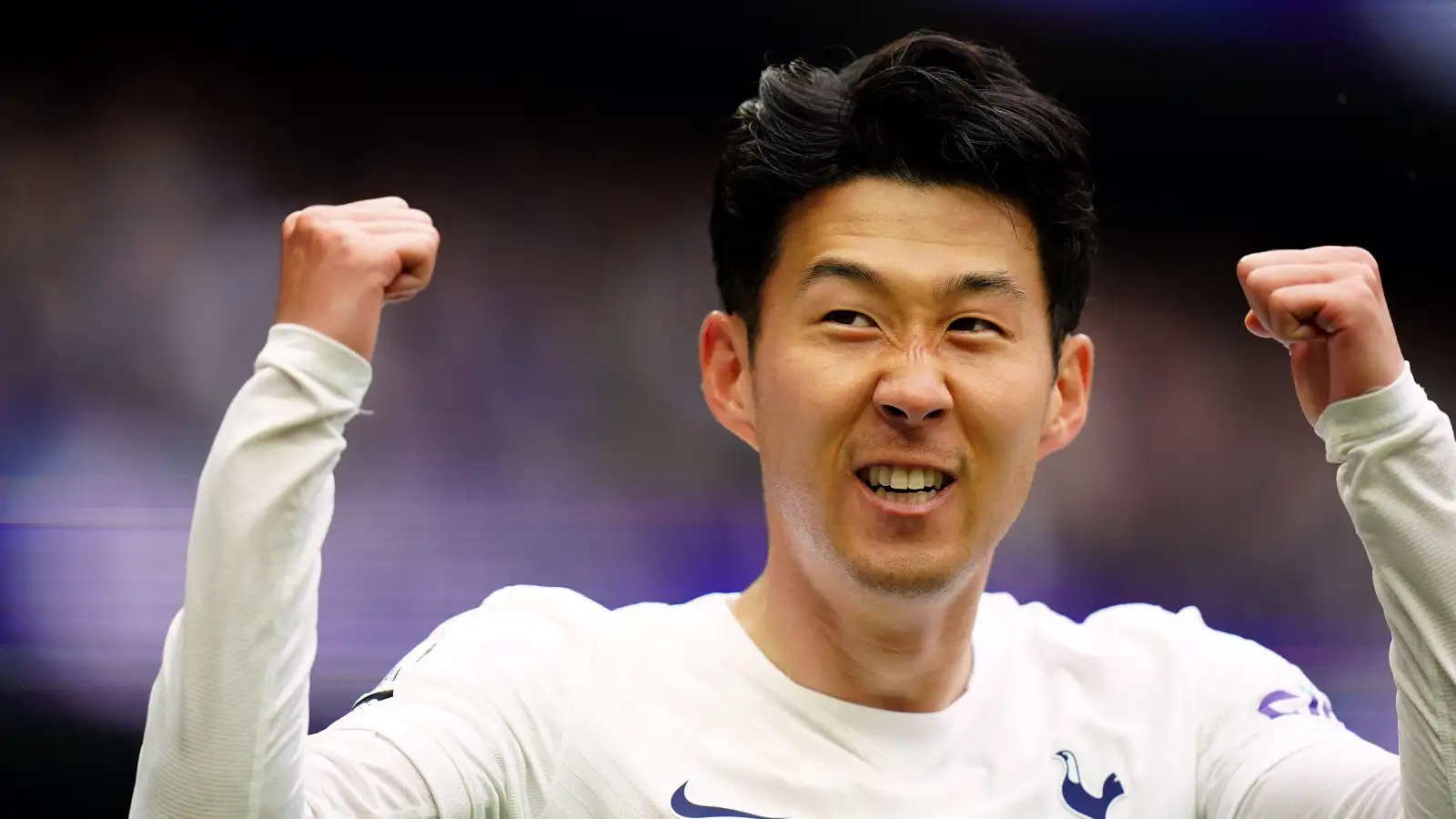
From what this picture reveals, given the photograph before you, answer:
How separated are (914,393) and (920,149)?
0.39 metres

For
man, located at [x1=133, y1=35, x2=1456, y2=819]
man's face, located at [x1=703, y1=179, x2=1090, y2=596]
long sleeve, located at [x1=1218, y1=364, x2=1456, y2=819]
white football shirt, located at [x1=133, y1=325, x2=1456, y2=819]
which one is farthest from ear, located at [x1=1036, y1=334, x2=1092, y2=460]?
long sleeve, located at [x1=1218, y1=364, x2=1456, y2=819]

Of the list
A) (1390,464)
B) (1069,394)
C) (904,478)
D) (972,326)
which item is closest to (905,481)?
A: (904,478)

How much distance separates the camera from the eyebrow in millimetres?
1912

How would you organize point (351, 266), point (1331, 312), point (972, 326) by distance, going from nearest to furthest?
1. point (351, 266)
2. point (1331, 312)
3. point (972, 326)

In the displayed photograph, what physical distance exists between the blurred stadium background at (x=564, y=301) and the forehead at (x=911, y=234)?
Answer: 1080 millimetres

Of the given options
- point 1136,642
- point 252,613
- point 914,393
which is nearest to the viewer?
point 252,613

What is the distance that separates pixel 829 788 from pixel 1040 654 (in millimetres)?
486

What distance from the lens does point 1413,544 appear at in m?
1.58

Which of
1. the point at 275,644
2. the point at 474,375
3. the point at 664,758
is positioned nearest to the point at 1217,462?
the point at 474,375

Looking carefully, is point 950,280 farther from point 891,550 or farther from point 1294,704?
point 1294,704

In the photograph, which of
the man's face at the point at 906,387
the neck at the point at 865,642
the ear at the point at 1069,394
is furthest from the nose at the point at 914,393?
the ear at the point at 1069,394

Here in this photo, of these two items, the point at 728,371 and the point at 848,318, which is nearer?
the point at 848,318

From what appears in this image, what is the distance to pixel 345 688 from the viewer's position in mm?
2895

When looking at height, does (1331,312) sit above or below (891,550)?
above
